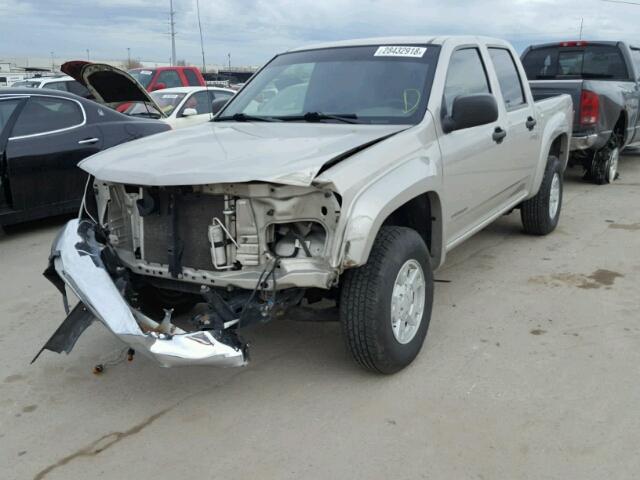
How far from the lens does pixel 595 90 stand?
848cm

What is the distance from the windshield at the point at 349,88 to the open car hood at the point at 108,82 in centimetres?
439

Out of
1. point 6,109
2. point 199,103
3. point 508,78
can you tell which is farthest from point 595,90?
point 6,109

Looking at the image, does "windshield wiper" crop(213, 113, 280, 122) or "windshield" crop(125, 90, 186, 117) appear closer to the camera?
"windshield wiper" crop(213, 113, 280, 122)

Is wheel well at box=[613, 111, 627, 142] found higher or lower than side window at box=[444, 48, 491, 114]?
lower

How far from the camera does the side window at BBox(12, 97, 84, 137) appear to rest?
22.6ft

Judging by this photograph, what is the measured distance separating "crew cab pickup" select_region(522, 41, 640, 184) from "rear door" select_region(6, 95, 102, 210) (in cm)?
535

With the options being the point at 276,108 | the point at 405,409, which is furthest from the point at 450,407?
the point at 276,108

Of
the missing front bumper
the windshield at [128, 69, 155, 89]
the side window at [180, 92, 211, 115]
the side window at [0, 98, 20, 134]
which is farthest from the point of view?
the windshield at [128, 69, 155, 89]

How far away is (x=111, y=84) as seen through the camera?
8.99 metres

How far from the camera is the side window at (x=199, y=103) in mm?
11266

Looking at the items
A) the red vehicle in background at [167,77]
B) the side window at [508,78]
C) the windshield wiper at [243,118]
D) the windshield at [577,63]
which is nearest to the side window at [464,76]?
the side window at [508,78]

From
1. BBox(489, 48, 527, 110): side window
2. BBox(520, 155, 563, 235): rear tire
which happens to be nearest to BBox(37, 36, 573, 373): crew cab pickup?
BBox(489, 48, 527, 110): side window

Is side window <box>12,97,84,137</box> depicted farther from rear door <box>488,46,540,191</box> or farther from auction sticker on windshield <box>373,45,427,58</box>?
rear door <box>488,46,540,191</box>

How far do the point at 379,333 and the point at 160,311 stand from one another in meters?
1.65
